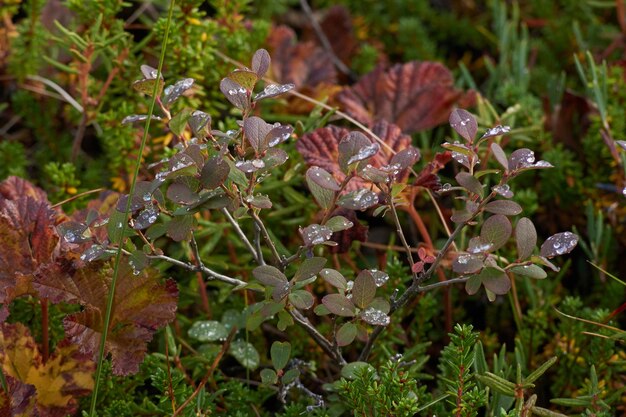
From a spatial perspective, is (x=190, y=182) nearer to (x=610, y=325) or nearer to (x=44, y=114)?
(x=610, y=325)

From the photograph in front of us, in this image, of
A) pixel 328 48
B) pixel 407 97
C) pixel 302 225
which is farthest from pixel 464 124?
pixel 328 48

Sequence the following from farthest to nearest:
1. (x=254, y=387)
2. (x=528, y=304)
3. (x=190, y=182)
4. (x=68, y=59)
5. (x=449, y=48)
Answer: (x=449, y=48), (x=68, y=59), (x=528, y=304), (x=254, y=387), (x=190, y=182)

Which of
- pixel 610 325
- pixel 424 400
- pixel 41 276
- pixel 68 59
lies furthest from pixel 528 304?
pixel 68 59

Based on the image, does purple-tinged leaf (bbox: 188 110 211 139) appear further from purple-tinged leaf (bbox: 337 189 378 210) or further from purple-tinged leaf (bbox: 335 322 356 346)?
purple-tinged leaf (bbox: 335 322 356 346)

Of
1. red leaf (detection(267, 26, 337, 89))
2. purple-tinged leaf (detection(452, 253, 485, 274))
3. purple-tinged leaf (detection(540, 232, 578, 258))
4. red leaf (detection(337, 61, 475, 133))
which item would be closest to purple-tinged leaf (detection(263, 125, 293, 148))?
purple-tinged leaf (detection(452, 253, 485, 274))

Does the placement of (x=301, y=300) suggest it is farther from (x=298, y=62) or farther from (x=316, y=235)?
(x=298, y=62)

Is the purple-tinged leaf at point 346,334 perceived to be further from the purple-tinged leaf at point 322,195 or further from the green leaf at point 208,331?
the green leaf at point 208,331

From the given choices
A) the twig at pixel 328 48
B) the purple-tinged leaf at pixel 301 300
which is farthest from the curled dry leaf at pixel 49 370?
the twig at pixel 328 48
